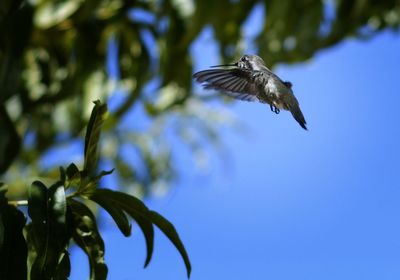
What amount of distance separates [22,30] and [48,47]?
111 centimetres

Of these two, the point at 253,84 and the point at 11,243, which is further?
the point at 253,84

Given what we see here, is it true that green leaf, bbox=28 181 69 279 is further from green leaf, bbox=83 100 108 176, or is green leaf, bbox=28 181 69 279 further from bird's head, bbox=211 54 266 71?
bird's head, bbox=211 54 266 71

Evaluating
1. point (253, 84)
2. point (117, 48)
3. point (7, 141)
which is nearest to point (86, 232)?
point (253, 84)

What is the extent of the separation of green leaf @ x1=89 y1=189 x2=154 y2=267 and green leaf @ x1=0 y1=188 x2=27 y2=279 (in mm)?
119

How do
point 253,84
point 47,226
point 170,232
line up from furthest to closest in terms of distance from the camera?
point 253,84 → point 170,232 → point 47,226

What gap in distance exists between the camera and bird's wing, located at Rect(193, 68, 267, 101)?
53.0 inches

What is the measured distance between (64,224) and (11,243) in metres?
0.09

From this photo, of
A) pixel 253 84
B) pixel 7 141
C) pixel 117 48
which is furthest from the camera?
pixel 117 48

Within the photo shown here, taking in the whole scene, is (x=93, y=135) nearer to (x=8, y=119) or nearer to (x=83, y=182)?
(x=83, y=182)

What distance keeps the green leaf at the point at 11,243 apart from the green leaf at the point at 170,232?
0.64 ft

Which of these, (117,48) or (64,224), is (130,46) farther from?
(64,224)

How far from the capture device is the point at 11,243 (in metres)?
1.17

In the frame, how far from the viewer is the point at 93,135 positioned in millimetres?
1221

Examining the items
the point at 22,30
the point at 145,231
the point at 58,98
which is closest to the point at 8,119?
the point at 22,30
